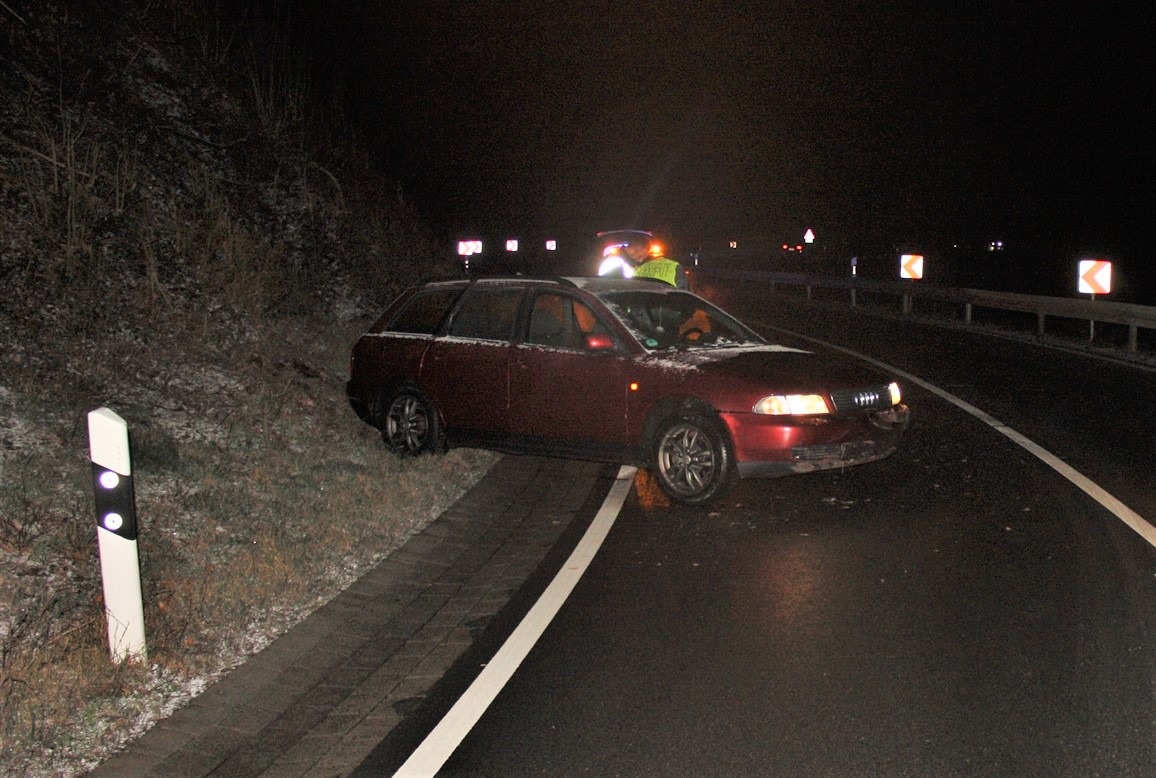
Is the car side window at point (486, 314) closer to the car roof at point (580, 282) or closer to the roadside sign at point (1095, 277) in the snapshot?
the car roof at point (580, 282)

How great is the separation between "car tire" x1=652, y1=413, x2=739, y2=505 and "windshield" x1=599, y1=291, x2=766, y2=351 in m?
0.70

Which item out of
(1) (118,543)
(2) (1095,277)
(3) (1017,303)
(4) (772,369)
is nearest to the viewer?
(1) (118,543)

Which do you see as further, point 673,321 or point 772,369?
point 673,321

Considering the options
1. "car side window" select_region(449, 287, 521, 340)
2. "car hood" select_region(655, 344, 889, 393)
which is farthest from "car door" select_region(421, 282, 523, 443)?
"car hood" select_region(655, 344, 889, 393)

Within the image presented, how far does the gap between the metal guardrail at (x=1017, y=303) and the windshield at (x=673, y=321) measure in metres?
10.7

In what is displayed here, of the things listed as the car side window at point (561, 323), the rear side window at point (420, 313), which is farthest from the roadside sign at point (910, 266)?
the car side window at point (561, 323)

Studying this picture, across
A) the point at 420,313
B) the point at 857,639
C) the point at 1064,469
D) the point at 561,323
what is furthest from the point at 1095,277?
the point at 857,639

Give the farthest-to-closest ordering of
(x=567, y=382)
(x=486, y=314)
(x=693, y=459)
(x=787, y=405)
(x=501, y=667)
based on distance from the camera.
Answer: (x=486, y=314) → (x=567, y=382) → (x=693, y=459) → (x=787, y=405) → (x=501, y=667)

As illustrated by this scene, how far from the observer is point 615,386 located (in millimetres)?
9234

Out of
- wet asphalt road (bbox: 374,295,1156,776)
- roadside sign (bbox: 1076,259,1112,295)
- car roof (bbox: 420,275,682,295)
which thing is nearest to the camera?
wet asphalt road (bbox: 374,295,1156,776)

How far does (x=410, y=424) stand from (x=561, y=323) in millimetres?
1688

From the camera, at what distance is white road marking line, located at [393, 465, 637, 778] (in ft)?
15.7

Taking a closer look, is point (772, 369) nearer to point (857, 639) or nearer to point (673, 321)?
point (673, 321)

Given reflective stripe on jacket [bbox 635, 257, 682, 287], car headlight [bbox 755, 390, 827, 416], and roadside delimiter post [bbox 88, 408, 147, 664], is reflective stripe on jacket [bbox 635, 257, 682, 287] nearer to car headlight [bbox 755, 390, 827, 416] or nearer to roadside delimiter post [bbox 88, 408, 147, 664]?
car headlight [bbox 755, 390, 827, 416]
